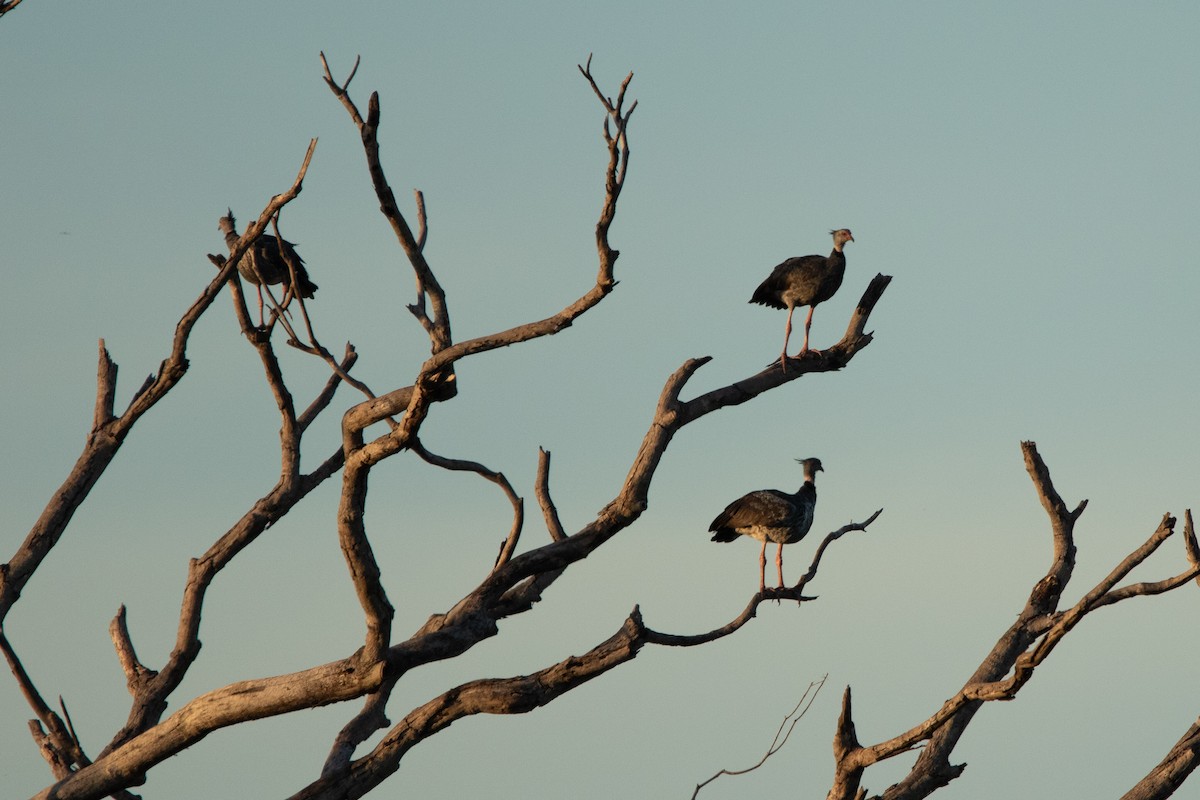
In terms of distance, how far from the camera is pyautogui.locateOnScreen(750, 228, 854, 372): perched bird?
13.8 m

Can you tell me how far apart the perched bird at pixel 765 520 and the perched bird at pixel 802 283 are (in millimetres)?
1620

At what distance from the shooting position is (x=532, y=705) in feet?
24.5

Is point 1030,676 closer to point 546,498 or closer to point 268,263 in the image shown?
point 546,498

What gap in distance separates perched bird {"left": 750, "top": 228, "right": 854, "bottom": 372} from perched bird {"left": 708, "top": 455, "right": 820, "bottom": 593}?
162 cm

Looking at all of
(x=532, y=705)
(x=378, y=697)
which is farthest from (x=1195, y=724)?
(x=378, y=697)

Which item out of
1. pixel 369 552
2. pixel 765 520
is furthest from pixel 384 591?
pixel 765 520

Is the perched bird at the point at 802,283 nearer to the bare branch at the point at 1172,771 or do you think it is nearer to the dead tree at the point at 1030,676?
the dead tree at the point at 1030,676

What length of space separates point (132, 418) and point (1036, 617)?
19.6 feet

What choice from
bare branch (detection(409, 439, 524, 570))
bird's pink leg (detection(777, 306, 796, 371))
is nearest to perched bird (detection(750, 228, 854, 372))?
bird's pink leg (detection(777, 306, 796, 371))

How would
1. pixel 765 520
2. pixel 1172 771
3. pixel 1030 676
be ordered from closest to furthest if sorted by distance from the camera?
pixel 1030 676
pixel 1172 771
pixel 765 520

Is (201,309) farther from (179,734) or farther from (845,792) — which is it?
(845,792)

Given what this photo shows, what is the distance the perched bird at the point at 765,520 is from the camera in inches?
511

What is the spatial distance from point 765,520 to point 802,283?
228cm

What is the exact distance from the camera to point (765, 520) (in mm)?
12969
